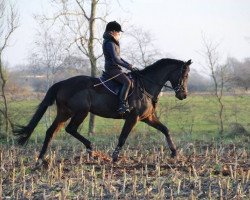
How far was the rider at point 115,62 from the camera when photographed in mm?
10719

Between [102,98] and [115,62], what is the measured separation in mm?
903

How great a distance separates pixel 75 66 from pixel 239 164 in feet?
42.4

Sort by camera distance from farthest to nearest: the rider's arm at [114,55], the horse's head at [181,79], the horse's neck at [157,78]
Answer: the horse's neck at [157,78] → the horse's head at [181,79] → the rider's arm at [114,55]

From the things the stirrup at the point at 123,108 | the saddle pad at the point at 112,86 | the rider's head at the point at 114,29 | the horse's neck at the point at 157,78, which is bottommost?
the stirrup at the point at 123,108

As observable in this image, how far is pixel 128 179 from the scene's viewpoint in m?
8.23

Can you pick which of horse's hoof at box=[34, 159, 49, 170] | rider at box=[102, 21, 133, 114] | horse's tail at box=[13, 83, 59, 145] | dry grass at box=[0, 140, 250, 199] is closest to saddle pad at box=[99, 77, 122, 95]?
rider at box=[102, 21, 133, 114]

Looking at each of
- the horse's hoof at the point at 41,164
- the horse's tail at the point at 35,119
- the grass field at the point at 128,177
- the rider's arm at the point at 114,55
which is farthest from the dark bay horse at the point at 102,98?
the horse's hoof at the point at 41,164

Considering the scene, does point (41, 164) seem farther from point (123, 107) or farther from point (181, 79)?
point (181, 79)

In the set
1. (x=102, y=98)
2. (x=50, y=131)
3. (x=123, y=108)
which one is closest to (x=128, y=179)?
(x=123, y=108)

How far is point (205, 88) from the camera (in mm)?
25688

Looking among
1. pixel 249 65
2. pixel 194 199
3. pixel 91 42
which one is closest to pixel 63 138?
pixel 91 42

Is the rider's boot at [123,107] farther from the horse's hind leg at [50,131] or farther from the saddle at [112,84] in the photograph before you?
the horse's hind leg at [50,131]

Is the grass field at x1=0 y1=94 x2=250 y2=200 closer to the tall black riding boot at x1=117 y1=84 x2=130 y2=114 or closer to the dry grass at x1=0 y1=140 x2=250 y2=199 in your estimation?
the dry grass at x1=0 y1=140 x2=250 y2=199

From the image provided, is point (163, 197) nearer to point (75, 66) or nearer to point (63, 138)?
point (63, 138)
